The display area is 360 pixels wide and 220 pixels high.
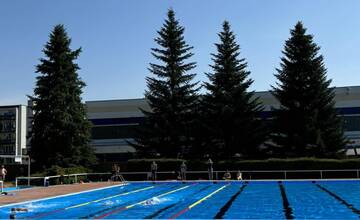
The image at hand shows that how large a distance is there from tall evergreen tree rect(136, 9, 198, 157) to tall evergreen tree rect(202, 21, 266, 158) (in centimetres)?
245

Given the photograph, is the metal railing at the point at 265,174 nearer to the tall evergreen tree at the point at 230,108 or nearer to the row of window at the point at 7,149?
the tall evergreen tree at the point at 230,108

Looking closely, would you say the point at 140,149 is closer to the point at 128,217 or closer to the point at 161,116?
the point at 161,116

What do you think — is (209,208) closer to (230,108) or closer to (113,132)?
(230,108)

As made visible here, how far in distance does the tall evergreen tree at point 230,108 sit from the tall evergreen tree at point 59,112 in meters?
12.6

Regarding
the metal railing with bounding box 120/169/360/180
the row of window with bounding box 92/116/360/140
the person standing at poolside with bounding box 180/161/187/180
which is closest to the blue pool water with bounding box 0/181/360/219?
the person standing at poolside with bounding box 180/161/187/180

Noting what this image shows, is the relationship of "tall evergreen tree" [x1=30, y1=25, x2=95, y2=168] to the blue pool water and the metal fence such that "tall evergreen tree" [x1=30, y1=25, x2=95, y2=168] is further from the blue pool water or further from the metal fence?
the blue pool water

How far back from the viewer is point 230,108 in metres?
49.7

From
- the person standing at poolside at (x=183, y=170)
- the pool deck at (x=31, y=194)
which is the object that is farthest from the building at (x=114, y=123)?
the pool deck at (x=31, y=194)

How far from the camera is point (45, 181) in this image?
113ft

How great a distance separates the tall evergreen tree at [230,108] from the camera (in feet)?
161

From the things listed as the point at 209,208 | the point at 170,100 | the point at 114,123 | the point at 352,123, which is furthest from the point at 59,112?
the point at 352,123

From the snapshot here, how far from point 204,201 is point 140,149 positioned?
32.2 metres

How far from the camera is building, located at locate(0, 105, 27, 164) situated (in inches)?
3932

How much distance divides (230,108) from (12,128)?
64206 mm
